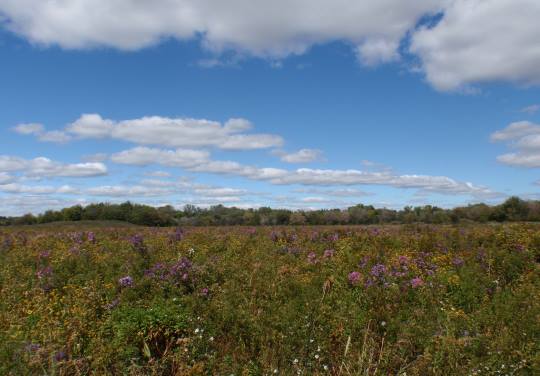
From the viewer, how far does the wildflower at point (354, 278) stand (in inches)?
337

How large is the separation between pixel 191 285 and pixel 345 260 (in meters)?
3.99

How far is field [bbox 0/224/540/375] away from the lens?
18.7 ft

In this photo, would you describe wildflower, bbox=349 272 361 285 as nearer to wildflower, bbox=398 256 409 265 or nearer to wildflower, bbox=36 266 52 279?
wildflower, bbox=398 256 409 265

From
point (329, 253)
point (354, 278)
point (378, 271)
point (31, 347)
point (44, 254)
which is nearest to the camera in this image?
point (31, 347)

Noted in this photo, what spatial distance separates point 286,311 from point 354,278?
206 cm

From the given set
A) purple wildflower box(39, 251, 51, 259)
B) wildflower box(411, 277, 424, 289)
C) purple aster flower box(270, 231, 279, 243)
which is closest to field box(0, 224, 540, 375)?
wildflower box(411, 277, 424, 289)

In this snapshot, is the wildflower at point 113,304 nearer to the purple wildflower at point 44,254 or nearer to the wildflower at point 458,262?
the purple wildflower at point 44,254

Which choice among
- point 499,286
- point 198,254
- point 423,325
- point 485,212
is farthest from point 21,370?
point 485,212

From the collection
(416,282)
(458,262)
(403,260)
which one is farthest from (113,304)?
(458,262)

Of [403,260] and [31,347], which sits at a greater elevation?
[403,260]

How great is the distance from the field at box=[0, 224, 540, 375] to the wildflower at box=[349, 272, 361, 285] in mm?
34

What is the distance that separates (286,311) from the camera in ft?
23.8

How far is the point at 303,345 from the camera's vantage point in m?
6.42

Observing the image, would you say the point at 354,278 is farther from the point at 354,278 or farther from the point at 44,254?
the point at 44,254
